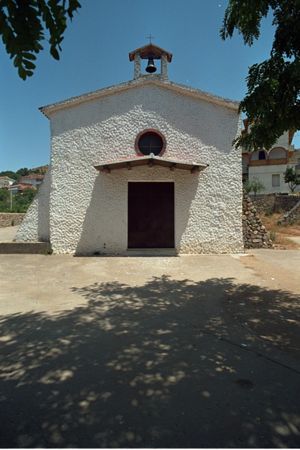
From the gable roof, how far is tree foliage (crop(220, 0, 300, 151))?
663 cm

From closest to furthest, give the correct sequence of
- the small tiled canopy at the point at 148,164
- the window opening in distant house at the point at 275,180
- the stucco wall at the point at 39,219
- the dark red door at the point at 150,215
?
the small tiled canopy at the point at 148,164, the dark red door at the point at 150,215, the stucco wall at the point at 39,219, the window opening in distant house at the point at 275,180

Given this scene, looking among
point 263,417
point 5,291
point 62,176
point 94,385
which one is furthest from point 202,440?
point 62,176

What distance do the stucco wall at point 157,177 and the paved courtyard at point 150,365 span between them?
4311mm

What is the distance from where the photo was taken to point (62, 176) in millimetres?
10805

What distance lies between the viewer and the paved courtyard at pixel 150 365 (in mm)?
2102

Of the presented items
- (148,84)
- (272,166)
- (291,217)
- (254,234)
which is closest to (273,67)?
(148,84)

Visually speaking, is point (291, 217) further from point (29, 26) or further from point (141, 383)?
point (29, 26)

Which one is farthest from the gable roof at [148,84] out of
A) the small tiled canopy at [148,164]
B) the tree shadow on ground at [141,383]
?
the tree shadow on ground at [141,383]

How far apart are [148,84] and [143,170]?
121 inches

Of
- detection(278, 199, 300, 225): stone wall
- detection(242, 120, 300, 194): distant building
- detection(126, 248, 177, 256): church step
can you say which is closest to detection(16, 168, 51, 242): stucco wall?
detection(126, 248, 177, 256): church step

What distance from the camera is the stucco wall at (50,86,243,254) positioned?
10609 millimetres

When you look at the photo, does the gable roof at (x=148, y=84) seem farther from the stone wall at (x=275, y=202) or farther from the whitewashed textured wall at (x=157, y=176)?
the stone wall at (x=275, y=202)

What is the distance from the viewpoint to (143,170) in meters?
10.6

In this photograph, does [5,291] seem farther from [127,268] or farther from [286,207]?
[286,207]
